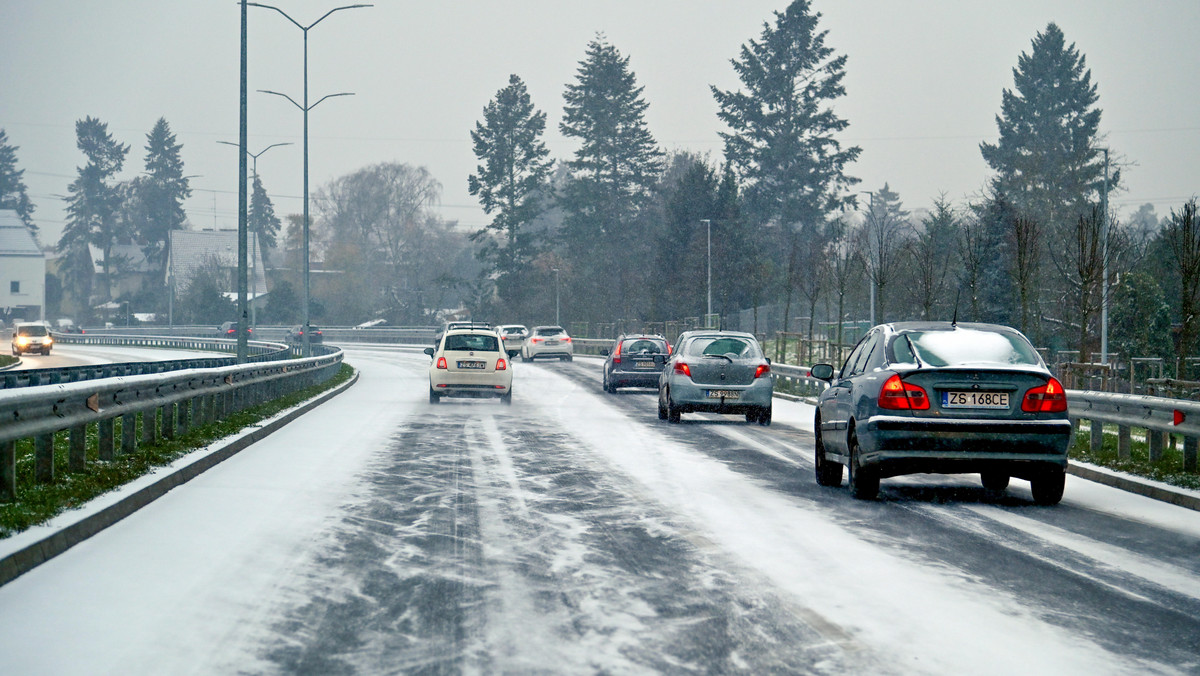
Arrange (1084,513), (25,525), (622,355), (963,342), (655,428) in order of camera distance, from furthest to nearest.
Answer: (622,355) → (655,428) → (963,342) → (1084,513) → (25,525)

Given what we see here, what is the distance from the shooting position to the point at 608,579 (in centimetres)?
815

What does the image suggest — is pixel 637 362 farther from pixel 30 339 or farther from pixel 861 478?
pixel 30 339

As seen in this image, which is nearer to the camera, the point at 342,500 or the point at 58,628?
the point at 58,628

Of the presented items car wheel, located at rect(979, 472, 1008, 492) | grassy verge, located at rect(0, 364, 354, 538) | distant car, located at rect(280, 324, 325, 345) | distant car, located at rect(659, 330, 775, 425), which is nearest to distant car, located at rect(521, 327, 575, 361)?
distant car, located at rect(280, 324, 325, 345)

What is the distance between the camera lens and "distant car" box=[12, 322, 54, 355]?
71.8 metres

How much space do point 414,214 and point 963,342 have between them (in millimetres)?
113200

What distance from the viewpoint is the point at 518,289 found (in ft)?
317

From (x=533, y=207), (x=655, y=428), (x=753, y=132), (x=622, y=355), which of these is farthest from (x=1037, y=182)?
(x=655, y=428)

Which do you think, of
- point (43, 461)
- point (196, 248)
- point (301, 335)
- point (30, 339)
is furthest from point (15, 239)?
point (43, 461)

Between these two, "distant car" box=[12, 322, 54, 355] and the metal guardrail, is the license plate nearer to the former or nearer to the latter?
the metal guardrail

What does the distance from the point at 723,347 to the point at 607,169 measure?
73.3 metres

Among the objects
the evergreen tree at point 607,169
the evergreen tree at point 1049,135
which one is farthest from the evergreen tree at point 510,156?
the evergreen tree at point 1049,135

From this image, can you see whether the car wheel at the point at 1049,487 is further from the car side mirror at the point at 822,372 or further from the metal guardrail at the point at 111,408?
the metal guardrail at the point at 111,408

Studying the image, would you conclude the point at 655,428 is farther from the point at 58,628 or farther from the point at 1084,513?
the point at 58,628
